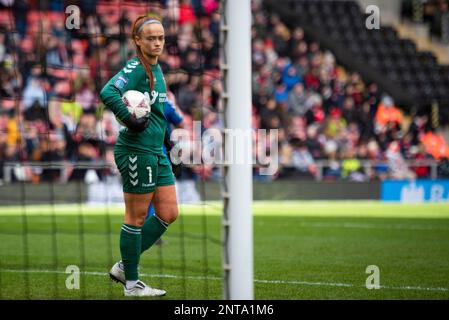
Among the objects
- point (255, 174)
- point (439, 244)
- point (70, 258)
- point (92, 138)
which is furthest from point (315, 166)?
point (70, 258)

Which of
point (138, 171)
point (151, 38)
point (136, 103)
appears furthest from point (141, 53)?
point (138, 171)

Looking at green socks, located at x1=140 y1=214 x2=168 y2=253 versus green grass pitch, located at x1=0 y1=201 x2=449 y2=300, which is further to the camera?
green grass pitch, located at x1=0 y1=201 x2=449 y2=300

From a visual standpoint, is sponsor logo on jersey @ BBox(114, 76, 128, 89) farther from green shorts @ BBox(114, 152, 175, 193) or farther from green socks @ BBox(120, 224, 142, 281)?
green socks @ BBox(120, 224, 142, 281)

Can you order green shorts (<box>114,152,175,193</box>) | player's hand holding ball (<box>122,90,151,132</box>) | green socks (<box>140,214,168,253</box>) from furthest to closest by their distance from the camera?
green socks (<box>140,214,168,253</box>) → green shorts (<box>114,152,175,193</box>) → player's hand holding ball (<box>122,90,151,132</box>)

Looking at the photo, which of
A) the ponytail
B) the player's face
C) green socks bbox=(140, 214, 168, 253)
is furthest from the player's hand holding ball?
green socks bbox=(140, 214, 168, 253)

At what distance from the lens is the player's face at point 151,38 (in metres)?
6.15

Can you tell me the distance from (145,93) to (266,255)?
3.48 m

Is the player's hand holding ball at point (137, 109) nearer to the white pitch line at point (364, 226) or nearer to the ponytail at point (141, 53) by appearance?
the ponytail at point (141, 53)

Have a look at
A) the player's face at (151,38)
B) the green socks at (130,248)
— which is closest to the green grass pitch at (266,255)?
the green socks at (130,248)

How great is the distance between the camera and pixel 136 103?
605 centimetres

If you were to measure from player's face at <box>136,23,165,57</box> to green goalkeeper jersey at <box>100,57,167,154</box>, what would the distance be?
12 cm

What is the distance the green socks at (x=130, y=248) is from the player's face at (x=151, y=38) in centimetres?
119

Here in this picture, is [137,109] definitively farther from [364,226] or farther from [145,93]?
[364,226]

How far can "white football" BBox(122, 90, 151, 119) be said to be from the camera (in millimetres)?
6039
